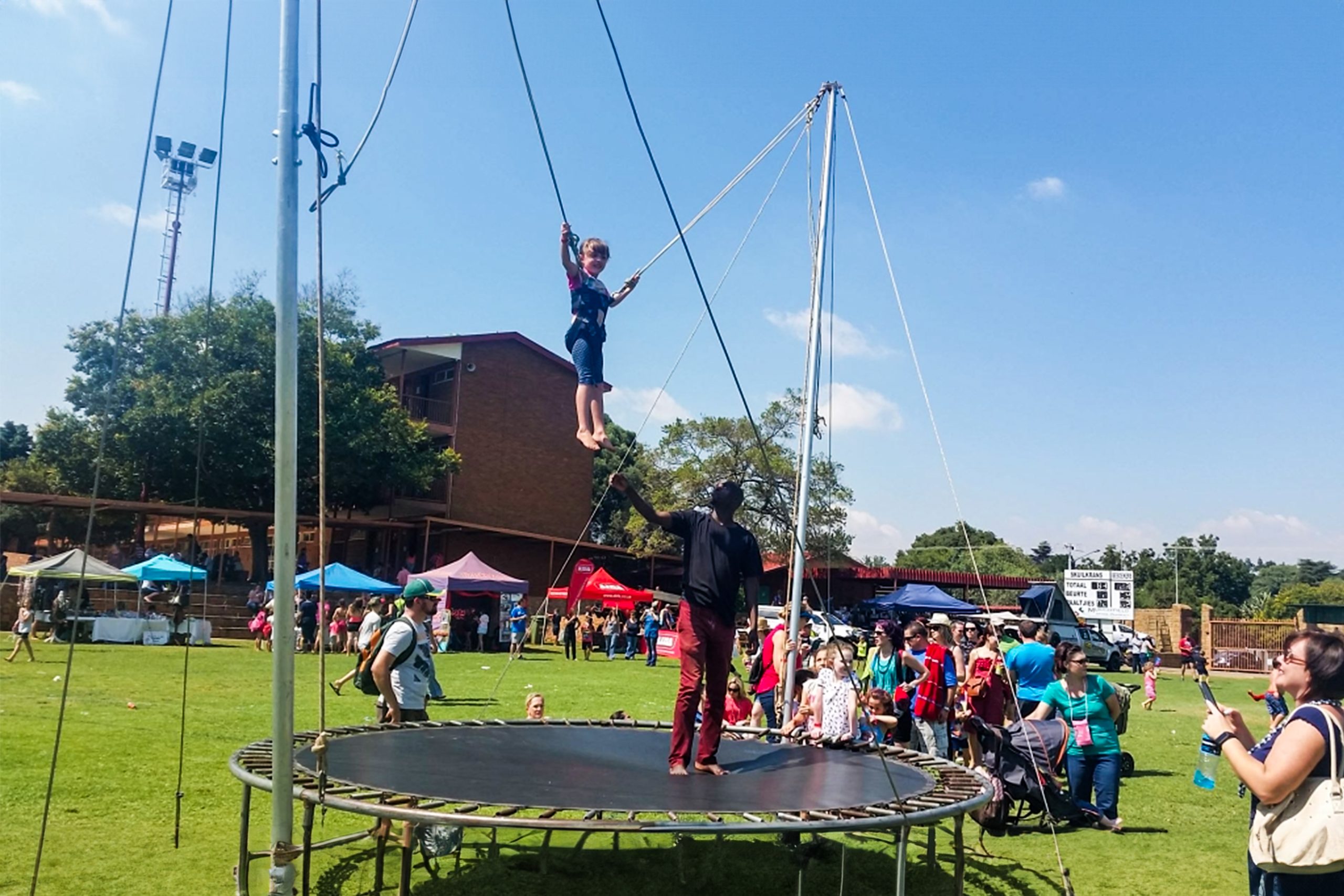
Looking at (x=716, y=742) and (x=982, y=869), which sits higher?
(x=716, y=742)

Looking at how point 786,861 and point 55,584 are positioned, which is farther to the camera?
point 55,584

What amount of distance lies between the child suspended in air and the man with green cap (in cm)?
169

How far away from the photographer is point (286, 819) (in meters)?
3.19

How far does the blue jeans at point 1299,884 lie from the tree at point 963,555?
196 ft

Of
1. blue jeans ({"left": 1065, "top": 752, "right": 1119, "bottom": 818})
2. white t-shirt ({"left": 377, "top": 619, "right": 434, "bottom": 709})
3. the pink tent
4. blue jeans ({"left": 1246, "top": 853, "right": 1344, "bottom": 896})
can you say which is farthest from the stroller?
the pink tent

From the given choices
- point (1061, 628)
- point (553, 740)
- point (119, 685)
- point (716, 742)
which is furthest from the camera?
point (1061, 628)

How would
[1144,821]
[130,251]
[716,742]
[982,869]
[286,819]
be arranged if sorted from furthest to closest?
[1144,821] → [982,869] → [716,742] → [130,251] → [286,819]

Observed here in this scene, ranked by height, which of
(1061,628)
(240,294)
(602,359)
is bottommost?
(1061,628)

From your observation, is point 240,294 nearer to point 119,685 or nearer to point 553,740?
point 119,685

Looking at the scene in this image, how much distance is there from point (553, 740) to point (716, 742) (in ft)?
6.19

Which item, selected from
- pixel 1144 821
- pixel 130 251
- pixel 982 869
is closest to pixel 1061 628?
pixel 1144 821

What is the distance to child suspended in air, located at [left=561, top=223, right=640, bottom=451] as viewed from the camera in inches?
214

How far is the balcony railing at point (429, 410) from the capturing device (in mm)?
34062

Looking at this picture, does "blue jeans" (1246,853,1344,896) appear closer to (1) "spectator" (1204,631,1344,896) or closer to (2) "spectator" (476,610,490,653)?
(1) "spectator" (1204,631,1344,896)
